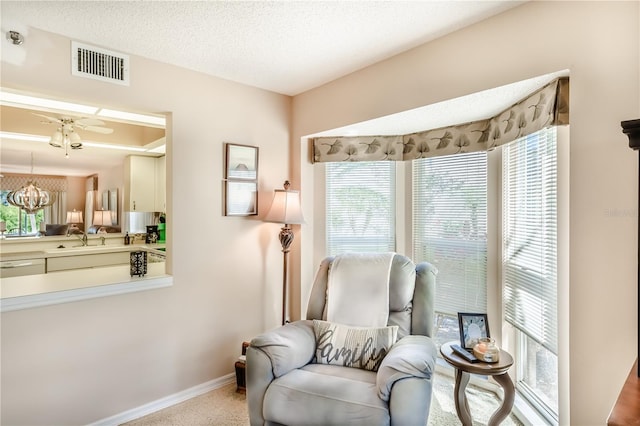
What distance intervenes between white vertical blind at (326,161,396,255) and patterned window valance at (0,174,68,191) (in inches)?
239

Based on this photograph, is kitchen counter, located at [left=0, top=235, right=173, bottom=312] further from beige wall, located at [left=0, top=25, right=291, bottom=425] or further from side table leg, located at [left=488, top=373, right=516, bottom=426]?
side table leg, located at [left=488, top=373, right=516, bottom=426]

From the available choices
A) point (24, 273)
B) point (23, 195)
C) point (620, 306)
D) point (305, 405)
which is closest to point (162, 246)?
point (24, 273)

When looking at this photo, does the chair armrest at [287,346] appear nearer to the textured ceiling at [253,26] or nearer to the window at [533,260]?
the window at [533,260]


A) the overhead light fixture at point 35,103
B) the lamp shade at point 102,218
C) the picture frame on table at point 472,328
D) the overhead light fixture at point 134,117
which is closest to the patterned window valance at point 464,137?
the picture frame on table at point 472,328

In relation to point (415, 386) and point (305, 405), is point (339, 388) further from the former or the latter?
point (415, 386)

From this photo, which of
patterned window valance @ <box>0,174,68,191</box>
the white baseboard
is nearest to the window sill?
the white baseboard

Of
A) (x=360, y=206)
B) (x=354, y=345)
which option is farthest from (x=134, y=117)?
(x=354, y=345)

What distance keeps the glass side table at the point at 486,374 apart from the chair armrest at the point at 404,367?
0.14 meters

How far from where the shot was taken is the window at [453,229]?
2.45m

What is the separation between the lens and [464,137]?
2.47 m

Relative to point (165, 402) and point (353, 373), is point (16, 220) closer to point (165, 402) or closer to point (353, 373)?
point (165, 402)

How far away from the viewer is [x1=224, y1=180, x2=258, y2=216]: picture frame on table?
2648 mm

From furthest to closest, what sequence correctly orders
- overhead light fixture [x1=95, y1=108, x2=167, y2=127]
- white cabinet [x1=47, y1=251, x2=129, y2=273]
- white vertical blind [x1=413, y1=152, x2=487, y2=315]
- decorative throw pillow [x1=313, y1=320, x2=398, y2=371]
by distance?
1. white cabinet [x1=47, y1=251, x2=129, y2=273]
2. overhead light fixture [x1=95, y1=108, x2=167, y2=127]
3. white vertical blind [x1=413, y1=152, x2=487, y2=315]
4. decorative throw pillow [x1=313, y1=320, x2=398, y2=371]

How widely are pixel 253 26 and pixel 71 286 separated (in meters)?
1.95
